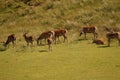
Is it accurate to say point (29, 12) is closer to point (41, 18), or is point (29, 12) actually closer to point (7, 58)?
point (41, 18)

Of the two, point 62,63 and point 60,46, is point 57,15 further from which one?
point 62,63

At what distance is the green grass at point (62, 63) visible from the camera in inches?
770

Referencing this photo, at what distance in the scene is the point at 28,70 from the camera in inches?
835

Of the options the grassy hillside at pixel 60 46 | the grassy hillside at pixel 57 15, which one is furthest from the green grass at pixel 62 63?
the grassy hillside at pixel 57 15

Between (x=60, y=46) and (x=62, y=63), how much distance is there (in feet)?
26.0

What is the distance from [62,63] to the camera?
74.8 feet

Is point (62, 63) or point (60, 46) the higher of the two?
point (60, 46)

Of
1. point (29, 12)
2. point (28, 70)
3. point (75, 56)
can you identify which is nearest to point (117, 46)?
point (75, 56)

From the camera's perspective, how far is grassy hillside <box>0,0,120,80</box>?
20.3m

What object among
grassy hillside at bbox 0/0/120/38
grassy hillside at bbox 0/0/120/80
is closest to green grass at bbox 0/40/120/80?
grassy hillside at bbox 0/0/120/80

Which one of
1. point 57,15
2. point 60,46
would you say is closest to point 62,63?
point 60,46

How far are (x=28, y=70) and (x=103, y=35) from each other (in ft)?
50.5

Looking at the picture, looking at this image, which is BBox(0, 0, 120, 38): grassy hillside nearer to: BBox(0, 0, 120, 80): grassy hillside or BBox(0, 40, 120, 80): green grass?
BBox(0, 0, 120, 80): grassy hillside

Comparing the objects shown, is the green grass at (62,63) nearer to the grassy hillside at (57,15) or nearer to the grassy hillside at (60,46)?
the grassy hillside at (60,46)
